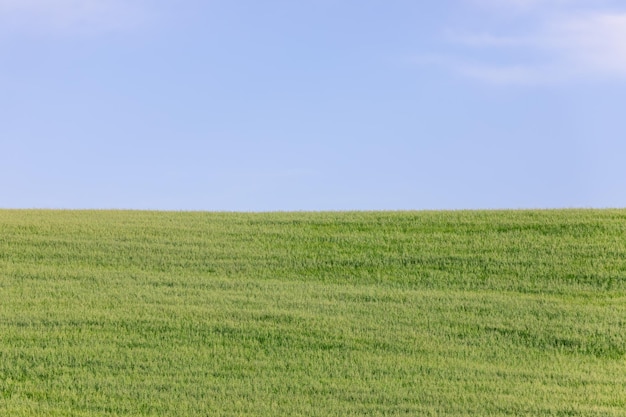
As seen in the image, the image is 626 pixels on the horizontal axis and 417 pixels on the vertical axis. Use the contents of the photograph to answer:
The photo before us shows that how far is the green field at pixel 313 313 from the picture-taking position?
899cm

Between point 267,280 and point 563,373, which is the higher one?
→ point 267,280

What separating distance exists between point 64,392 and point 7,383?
0.79 metres

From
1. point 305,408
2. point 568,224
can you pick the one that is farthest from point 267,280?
point 568,224

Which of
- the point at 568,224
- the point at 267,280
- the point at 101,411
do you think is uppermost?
the point at 568,224

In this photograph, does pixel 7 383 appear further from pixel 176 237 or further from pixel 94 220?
pixel 94 220

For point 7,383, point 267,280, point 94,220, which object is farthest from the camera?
point 94,220

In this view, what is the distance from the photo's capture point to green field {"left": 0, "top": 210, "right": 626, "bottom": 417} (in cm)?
899

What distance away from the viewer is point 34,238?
587 inches

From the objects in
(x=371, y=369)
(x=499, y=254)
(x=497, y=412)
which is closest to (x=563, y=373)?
(x=497, y=412)

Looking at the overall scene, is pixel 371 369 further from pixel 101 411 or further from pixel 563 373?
pixel 101 411

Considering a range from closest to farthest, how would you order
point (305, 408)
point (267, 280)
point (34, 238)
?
point (305, 408), point (267, 280), point (34, 238)

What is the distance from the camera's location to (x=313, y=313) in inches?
441

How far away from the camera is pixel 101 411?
28.2 feet

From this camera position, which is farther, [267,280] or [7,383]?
[267,280]
